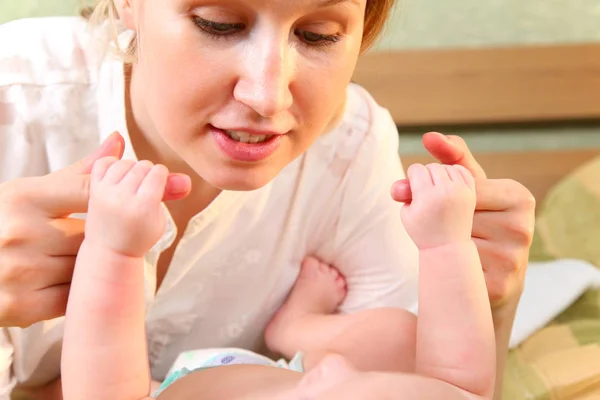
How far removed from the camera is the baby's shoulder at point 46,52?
2.79ft

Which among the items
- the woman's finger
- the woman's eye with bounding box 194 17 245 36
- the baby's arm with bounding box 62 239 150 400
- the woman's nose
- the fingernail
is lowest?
the baby's arm with bounding box 62 239 150 400

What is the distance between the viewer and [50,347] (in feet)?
3.05

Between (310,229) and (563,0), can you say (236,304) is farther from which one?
(563,0)

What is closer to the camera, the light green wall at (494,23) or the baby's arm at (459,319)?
the baby's arm at (459,319)

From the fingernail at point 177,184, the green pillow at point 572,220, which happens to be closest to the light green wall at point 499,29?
the green pillow at point 572,220

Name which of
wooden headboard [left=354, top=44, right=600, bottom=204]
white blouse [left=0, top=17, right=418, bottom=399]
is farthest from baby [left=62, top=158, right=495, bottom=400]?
wooden headboard [left=354, top=44, right=600, bottom=204]

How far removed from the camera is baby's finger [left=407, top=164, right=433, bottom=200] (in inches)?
26.5

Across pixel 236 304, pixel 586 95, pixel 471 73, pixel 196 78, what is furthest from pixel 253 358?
pixel 586 95

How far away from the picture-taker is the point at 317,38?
0.67 m

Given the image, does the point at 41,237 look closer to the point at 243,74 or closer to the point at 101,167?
the point at 101,167

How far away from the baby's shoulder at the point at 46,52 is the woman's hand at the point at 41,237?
245 millimetres

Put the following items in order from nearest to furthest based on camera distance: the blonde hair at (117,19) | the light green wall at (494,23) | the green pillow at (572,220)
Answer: the blonde hair at (117,19) → the green pillow at (572,220) → the light green wall at (494,23)

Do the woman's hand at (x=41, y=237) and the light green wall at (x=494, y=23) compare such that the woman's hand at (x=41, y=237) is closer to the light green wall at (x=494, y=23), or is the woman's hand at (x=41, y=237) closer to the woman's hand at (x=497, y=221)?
the woman's hand at (x=497, y=221)

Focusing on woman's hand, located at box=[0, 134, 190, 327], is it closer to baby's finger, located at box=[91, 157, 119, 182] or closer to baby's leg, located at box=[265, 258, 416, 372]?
baby's finger, located at box=[91, 157, 119, 182]
